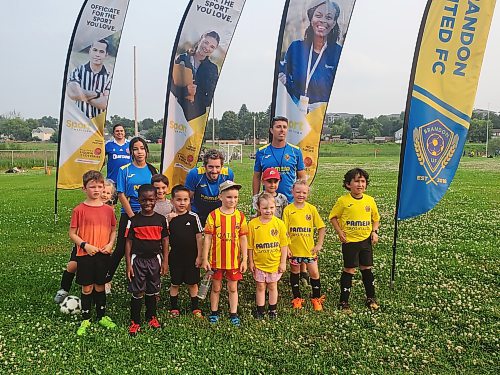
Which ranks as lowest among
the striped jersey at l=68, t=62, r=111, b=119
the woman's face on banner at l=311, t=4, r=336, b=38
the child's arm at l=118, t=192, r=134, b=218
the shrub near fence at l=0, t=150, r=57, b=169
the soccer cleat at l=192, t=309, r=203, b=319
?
the shrub near fence at l=0, t=150, r=57, b=169

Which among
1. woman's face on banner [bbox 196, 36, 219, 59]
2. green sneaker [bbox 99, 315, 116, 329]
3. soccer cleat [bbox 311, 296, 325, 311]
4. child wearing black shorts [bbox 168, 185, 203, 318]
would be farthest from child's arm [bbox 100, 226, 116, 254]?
woman's face on banner [bbox 196, 36, 219, 59]

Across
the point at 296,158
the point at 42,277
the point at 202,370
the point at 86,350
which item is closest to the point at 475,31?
the point at 296,158

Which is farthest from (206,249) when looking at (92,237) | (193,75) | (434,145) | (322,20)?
(322,20)

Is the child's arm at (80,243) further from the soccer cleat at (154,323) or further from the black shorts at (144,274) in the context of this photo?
the soccer cleat at (154,323)

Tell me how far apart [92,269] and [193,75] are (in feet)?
13.0

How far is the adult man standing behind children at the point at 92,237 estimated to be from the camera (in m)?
5.06

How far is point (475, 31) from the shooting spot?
225 inches

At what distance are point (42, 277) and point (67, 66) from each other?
4576mm

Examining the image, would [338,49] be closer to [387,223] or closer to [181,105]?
[181,105]

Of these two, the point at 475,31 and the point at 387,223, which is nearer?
the point at 475,31

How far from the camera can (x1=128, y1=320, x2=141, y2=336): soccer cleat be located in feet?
16.3

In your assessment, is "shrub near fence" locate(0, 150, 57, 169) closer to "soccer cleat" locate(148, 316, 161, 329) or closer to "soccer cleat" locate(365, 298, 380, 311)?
"soccer cleat" locate(148, 316, 161, 329)

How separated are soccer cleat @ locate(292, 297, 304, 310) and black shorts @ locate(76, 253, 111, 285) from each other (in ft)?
7.52

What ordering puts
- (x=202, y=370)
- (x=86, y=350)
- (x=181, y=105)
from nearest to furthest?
(x=202, y=370) < (x=86, y=350) < (x=181, y=105)
